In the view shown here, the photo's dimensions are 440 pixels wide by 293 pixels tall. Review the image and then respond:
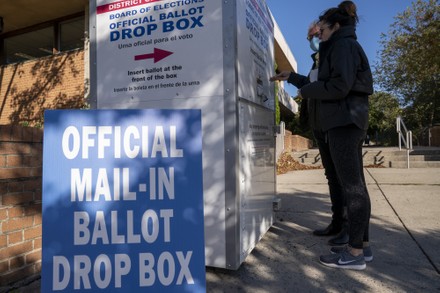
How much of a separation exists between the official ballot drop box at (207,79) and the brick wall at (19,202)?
→ 2.01 feet

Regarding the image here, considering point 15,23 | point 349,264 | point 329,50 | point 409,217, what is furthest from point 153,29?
point 15,23

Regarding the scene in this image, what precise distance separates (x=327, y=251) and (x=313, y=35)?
190cm

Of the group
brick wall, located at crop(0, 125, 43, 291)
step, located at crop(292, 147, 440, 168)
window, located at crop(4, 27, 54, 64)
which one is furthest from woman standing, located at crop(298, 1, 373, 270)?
window, located at crop(4, 27, 54, 64)

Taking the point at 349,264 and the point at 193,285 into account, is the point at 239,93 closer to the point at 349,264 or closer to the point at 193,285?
the point at 193,285

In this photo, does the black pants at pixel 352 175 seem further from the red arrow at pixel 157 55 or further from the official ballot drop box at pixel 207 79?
the red arrow at pixel 157 55

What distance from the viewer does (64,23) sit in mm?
11328

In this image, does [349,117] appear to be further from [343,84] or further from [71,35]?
[71,35]

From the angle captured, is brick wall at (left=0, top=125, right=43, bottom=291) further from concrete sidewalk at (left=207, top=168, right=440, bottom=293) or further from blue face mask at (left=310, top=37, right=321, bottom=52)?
blue face mask at (left=310, top=37, right=321, bottom=52)

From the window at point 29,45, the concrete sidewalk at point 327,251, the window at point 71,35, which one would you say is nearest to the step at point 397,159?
the concrete sidewalk at point 327,251

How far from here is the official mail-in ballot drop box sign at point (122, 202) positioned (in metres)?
1.70

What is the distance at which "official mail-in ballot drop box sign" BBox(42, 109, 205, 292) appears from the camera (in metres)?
1.70

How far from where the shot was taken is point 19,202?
2432 mm

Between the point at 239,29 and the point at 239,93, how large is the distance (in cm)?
46

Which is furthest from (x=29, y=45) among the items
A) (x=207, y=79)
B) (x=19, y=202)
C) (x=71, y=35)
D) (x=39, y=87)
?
(x=207, y=79)
